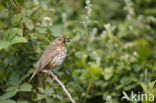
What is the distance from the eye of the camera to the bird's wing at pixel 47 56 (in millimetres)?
4062

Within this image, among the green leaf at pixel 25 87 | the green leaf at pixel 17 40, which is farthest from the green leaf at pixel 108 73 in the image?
the green leaf at pixel 17 40

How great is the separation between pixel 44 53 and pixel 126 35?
3324 millimetres

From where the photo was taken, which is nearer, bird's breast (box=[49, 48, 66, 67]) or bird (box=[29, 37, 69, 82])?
bird (box=[29, 37, 69, 82])

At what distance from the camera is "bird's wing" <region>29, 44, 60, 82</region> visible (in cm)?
406

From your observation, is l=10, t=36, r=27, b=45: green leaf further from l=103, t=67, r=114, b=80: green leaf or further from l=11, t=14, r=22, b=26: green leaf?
l=103, t=67, r=114, b=80: green leaf

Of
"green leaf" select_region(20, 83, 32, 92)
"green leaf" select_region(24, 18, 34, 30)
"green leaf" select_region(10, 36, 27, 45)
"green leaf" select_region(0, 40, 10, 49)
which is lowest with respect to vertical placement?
"green leaf" select_region(20, 83, 32, 92)

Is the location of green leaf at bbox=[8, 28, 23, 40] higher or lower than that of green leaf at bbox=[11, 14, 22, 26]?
lower

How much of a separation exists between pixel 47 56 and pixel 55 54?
0.18 meters

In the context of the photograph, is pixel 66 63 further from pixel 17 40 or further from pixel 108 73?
pixel 17 40

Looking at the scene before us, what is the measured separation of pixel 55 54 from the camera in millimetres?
4383

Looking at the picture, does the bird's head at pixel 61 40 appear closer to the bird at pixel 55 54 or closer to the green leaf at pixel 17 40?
the bird at pixel 55 54

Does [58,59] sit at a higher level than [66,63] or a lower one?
higher

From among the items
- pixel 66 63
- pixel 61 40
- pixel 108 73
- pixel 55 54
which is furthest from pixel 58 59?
pixel 108 73

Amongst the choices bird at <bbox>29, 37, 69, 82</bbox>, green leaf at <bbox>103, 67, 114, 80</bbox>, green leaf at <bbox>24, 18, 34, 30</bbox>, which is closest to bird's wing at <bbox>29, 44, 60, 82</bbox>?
bird at <bbox>29, 37, 69, 82</bbox>
